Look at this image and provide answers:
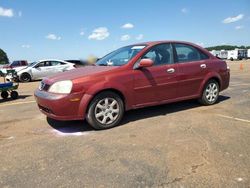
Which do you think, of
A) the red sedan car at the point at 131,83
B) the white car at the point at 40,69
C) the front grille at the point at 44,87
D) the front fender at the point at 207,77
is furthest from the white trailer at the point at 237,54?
the front grille at the point at 44,87

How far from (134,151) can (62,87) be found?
1.81 metres

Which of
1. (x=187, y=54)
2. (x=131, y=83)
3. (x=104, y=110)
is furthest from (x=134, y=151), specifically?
(x=187, y=54)

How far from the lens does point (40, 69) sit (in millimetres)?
18109

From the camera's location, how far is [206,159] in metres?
3.82

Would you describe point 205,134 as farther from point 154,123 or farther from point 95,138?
point 95,138

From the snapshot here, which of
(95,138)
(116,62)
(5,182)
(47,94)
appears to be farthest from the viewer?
(116,62)

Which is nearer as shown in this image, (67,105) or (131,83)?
(67,105)

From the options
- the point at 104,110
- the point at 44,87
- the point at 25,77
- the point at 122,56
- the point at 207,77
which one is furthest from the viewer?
the point at 25,77

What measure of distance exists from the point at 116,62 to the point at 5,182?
11.1 ft

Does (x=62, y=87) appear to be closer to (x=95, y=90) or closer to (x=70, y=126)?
(x=95, y=90)

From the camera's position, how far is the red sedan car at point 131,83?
201 inches

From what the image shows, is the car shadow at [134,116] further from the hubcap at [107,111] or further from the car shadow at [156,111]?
the hubcap at [107,111]

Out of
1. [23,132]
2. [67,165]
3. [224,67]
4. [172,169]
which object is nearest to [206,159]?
[172,169]

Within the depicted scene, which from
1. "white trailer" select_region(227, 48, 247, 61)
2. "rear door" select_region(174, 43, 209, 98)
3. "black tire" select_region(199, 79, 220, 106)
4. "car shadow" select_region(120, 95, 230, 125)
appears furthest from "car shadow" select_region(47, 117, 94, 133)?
"white trailer" select_region(227, 48, 247, 61)
